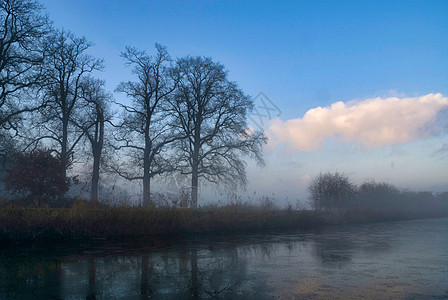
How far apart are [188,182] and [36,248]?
16742 millimetres

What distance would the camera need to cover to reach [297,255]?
12477 millimetres

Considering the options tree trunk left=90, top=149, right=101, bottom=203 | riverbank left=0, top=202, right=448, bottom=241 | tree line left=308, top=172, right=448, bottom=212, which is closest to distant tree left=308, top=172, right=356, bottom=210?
tree line left=308, top=172, right=448, bottom=212

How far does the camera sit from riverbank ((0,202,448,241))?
48.5 ft

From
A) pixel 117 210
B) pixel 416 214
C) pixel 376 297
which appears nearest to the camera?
pixel 376 297

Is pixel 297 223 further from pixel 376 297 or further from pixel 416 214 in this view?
pixel 416 214

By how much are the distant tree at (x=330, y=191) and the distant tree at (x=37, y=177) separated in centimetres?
2750

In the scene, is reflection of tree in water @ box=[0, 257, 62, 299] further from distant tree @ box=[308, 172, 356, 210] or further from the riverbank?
distant tree @ box=[308, 172, 356, 210]

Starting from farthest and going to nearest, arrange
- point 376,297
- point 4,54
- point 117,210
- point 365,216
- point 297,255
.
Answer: point 365,216 < point 4,54 < point 117,210 < point 297,255 < point 376,297

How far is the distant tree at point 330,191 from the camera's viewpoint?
39.5m

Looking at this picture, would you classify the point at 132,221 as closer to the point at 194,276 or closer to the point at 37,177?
the point at 37,177

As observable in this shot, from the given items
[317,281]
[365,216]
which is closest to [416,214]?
[365,216]

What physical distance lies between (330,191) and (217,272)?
33.0 meters

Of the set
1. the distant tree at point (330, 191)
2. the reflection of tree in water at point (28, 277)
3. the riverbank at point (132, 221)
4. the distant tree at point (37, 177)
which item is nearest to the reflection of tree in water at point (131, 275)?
the reflection of tree in water at point (28, 277)

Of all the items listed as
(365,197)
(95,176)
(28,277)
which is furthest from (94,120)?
(365,197)
